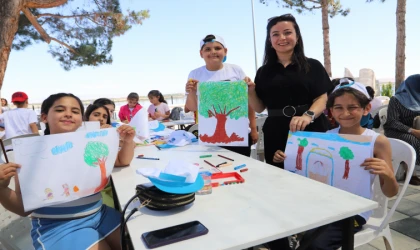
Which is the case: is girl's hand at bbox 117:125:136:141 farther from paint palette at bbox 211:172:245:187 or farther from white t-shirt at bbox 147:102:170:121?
white t-shirt at bbox 147:102:170:121

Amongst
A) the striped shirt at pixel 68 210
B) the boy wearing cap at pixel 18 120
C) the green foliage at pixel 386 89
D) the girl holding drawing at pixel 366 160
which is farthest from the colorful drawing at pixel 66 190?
the green foliage at pixel 386 89

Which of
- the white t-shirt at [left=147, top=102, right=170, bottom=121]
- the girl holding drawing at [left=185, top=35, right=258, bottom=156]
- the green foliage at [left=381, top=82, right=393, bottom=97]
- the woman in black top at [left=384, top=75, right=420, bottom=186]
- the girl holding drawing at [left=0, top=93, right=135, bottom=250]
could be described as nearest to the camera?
the girl holding drawing at [left=0, top=93, right=135, bottom=250]

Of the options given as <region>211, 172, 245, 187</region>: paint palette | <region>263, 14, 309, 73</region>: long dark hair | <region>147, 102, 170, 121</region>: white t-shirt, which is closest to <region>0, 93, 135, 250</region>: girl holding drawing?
<region>211, 172, 245, 187</region>: paint palette

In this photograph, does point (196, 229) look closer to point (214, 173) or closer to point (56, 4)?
point (214, 173)

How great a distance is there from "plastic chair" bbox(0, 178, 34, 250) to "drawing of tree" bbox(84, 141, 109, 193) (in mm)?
707

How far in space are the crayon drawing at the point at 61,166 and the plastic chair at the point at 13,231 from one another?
63cm

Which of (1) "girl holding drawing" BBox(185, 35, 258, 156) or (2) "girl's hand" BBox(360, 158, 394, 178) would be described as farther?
(1) "girl holding drawing" BBox(185, 35, 258, 156)

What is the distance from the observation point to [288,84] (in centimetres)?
198

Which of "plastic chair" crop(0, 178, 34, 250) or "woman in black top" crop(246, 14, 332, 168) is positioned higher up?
"woman in black top" crop(246, 14, 332, 168)

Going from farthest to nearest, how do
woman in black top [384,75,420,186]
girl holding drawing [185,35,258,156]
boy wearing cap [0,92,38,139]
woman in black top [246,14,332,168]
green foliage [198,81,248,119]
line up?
boy wearing cap [0,92,38,139] < woman in black top [384,75,420,186] < girl holding drawing [185,35,258,156] < green foliage [198,81,248,119] < woman in black top [246,14,332,168]

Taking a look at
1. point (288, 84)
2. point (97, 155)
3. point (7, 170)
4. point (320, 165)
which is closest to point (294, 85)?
point (288, 84)

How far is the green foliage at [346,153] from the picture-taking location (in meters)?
1.50

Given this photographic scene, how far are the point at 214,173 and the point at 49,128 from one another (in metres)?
0.99

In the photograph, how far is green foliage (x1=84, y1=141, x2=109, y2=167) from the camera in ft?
4.29
